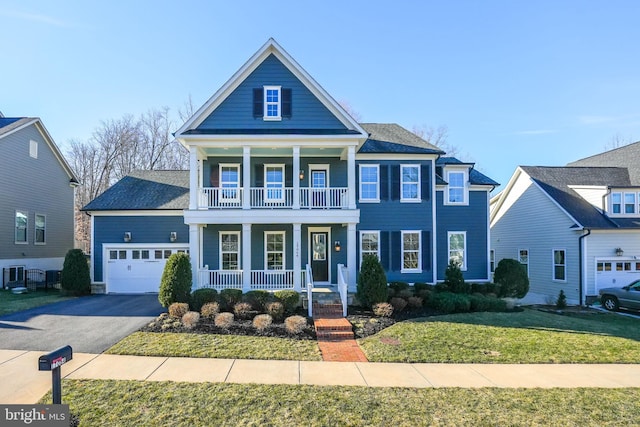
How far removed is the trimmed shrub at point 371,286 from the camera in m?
12.0

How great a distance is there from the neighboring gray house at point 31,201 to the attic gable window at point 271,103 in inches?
510

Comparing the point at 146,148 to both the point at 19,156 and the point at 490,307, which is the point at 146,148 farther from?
the point at 490,307

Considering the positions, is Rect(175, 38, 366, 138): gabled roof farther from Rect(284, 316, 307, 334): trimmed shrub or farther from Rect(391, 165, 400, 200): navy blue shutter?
Rect(284, 316, 307, 334): trimmed shrub

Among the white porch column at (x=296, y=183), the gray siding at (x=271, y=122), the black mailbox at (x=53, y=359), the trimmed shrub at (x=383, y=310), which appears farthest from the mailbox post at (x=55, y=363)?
the gray siding at (x=271, y=122)

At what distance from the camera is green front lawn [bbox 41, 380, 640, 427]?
16.4ft

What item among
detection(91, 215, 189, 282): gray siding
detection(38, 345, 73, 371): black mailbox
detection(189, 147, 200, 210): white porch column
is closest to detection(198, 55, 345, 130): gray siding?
detection(189, 147, 200, 210): white porch column

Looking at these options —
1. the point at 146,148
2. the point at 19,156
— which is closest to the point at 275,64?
the point at 19,156

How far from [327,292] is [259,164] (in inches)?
249

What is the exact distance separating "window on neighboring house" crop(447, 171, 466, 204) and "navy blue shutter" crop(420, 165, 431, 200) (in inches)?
56.1

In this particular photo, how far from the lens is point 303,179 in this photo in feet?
51.2

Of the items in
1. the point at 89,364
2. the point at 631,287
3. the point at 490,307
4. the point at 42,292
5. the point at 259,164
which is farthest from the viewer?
the point at 42,292

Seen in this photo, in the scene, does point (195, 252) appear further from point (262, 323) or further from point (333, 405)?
point (333, 405)

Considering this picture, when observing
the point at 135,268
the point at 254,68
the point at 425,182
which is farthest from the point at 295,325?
the point at 135,268

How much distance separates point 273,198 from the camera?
15227mm
